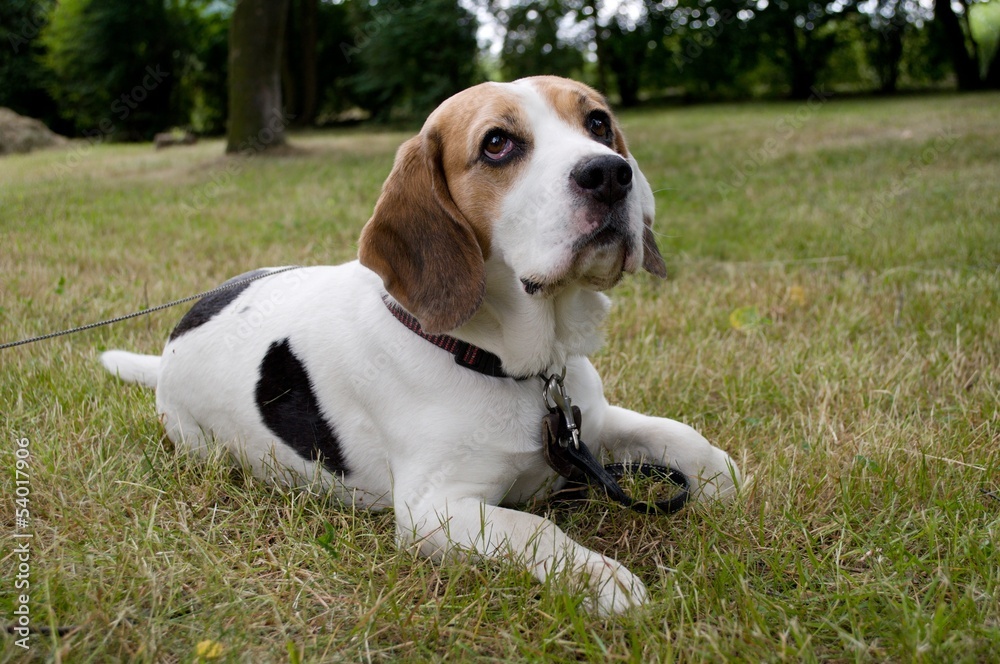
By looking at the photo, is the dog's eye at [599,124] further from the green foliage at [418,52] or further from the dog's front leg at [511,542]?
the green foliage at [418,52]

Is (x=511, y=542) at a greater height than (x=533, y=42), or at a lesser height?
lesser

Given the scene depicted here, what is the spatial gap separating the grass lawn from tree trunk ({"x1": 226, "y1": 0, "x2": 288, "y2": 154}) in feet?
22.9

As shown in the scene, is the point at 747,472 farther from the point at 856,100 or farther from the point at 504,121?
the point at 856,100

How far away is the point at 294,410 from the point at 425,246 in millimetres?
693

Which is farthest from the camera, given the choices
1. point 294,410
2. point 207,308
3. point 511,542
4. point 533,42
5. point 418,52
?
point 533,42

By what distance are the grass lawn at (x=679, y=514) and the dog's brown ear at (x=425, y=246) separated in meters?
0.69

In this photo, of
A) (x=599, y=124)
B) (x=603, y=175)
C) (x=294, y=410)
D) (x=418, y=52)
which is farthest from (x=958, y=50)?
(x=294, y=410)

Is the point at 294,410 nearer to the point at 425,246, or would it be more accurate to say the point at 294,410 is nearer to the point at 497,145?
the point at 425,246

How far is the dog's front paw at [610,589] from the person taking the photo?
1857 mm

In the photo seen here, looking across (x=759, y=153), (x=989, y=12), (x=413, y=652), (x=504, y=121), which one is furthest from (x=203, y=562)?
(x=989, y=12)

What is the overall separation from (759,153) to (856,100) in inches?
569

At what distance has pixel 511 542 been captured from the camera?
6.78 ft

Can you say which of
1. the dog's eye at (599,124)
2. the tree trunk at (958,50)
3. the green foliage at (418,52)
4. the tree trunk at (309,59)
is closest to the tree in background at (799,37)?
the tree trunk at (958,50)

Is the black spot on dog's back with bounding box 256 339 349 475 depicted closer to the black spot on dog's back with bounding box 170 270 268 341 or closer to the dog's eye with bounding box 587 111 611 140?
the black spot on dog's back with bounding box 170 270 268 341
